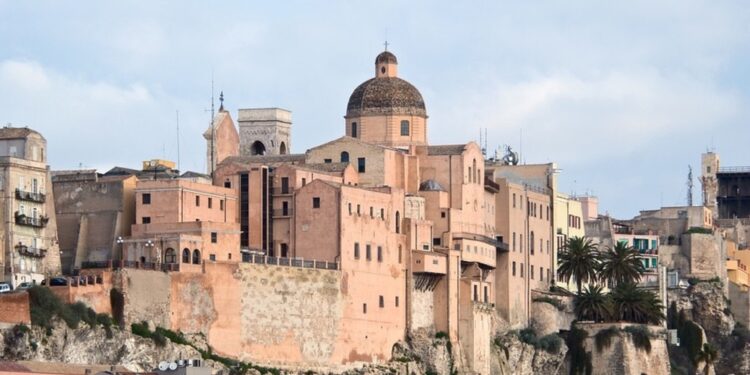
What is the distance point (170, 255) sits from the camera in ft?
396

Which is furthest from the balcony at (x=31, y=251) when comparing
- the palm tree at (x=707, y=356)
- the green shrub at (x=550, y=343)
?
the palm tree at (x=707, y=356)

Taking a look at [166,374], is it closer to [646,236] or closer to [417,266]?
[417,266]

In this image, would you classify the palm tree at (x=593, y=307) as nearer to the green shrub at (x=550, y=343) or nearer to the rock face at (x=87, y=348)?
the green shrub at (x=550, y=343)

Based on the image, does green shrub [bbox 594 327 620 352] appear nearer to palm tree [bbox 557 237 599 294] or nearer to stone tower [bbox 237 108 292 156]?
palm tree [bbox 557 237 599 294]

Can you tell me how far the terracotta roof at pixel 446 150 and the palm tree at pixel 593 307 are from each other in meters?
15.5

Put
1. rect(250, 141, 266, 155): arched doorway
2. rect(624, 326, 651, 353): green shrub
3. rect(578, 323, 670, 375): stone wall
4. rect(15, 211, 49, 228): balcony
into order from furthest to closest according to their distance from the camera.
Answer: rect(624, 326, 651, 353): green shrub
rect(578, 323, 670, 375): stone wall
rect(250, 141, 266, 155): arched doorway
rect(15, 211, 49, 228): balcony

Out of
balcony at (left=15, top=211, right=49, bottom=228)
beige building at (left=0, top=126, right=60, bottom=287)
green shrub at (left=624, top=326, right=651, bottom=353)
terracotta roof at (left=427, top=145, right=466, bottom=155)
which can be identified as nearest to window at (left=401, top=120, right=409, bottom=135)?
terracotta roof at (left=427, top=145, right=466, bottom=155)

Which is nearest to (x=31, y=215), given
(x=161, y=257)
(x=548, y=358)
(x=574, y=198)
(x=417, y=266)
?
(x=161, y=257)

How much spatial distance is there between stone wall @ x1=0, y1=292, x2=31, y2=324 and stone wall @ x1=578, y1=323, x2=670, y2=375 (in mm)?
47484

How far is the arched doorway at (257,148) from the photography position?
5699 inches

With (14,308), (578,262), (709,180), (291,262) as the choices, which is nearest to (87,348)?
(14,308)

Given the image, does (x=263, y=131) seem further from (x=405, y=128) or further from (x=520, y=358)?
(x=520, y=358)

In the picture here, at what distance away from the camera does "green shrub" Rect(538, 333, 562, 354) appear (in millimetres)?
145375

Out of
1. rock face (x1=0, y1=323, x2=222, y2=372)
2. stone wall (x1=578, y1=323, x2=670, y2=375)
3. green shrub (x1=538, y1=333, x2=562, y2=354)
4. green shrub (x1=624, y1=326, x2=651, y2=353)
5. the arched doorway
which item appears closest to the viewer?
rock face (x1=0, y1=323, x2=222, y2=372)
